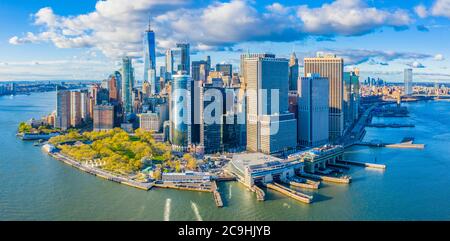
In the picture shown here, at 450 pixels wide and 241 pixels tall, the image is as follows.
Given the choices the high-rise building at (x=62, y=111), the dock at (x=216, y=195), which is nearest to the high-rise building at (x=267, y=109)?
the dock at (x=216, y=195)

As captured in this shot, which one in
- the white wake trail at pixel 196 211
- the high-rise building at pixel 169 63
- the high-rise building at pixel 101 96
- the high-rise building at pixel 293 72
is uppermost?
the high-rise building at pixel 169 63

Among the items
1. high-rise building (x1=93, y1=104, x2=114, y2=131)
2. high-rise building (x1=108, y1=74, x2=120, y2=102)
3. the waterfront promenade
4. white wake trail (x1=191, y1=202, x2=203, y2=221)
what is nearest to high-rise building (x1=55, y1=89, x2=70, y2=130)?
high-rise building (x1=93, y1=104, x2=114, y2=131)

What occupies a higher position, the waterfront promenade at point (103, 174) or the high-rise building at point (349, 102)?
Answer: the high-rise building at point (349, 102)

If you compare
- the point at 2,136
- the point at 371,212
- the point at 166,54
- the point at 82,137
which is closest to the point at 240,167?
the point at 371,212

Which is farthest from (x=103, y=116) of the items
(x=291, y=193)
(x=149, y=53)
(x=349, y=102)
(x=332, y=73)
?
(x=149, y=53)

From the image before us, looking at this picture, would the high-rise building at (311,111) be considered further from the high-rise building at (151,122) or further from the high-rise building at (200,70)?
the high-rise building at (200,70)

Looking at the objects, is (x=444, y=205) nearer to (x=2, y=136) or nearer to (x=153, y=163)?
(x=153, y=163)
